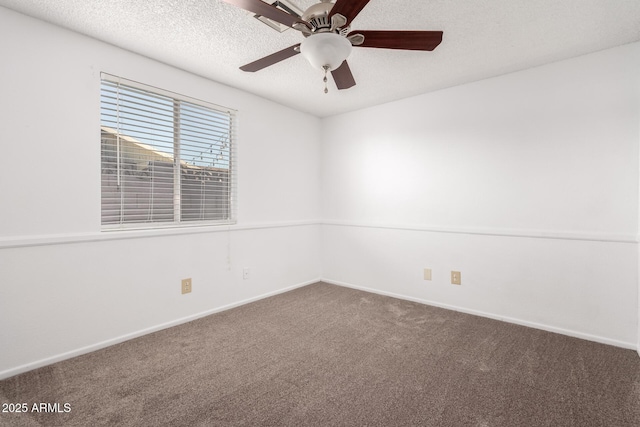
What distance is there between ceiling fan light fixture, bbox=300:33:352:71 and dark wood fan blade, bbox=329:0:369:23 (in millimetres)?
92

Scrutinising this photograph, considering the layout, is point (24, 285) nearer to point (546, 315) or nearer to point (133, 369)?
point (133, 369)

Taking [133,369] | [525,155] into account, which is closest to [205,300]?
[133,369]

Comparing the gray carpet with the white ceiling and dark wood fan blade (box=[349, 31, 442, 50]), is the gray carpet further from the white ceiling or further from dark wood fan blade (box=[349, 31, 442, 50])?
the white ceiling

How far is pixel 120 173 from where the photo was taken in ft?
7.69

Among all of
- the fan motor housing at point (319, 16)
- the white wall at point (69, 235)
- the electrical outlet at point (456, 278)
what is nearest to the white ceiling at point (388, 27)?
the white wall at point (69, 235)

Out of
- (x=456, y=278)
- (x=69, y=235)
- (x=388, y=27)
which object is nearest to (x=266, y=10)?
(x=388, y=27)

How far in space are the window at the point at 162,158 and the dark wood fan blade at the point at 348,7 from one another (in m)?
1.83

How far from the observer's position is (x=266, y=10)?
1.34 metres

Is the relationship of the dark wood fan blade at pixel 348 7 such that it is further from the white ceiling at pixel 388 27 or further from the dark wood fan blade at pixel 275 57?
the white ceiling at pixel 388 27

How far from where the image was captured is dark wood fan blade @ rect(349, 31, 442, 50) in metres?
1.52

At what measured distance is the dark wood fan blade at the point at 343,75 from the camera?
1.85 m

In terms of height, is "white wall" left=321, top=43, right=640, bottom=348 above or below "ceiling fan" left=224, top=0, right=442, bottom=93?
below

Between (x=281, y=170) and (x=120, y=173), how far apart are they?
1.65m

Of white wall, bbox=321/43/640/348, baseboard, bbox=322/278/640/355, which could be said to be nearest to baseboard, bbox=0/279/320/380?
baseboard, bbox=322/278/640/355
